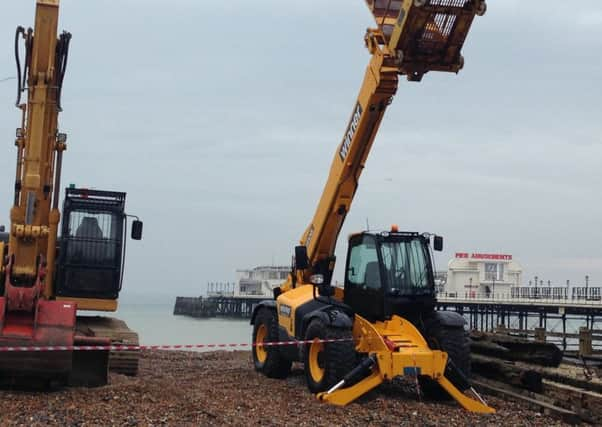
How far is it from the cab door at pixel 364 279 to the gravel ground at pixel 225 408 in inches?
50.2

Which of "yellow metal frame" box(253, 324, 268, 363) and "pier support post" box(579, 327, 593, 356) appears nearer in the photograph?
"yellow metal frame" box(253, 324, 268, 363)

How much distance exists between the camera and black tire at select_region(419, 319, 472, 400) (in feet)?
38.5

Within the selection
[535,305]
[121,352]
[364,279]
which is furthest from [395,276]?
[535,305]

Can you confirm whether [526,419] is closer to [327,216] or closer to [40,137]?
[327,216]

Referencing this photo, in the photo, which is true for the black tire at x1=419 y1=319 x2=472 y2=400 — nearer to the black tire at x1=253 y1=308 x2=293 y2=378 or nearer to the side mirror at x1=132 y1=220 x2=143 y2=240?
the black tire at x1=253 y1=308 x2=293 y2=378

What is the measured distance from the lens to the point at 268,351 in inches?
568

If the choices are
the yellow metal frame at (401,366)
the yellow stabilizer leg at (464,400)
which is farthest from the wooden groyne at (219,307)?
the yellow stabilizer leg at (464,400)

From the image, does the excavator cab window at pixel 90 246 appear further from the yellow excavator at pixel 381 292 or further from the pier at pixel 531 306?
the pier at pixel 531 306

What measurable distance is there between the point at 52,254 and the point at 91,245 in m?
0.67

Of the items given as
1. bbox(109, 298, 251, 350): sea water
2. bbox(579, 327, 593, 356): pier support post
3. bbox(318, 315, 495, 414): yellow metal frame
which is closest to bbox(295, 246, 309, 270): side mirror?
bbox(318, 315, 495, 414): yellow metal frame

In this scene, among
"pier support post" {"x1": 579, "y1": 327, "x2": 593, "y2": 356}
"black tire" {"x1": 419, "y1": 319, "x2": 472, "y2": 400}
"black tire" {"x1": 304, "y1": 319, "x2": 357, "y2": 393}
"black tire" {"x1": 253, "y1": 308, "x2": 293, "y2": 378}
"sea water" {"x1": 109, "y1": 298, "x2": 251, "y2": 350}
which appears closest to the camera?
"black tire" {"x1": 304, "y1": 319, "x2": 357, "y2": 393}

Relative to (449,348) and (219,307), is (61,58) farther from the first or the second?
(219,307)

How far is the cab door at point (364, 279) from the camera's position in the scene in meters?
12.1

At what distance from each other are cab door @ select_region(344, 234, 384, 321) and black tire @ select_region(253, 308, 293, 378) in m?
2.05
